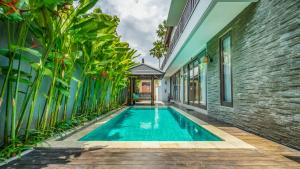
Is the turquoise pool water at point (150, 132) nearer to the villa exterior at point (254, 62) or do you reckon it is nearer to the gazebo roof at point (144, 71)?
the villa exterior at point (254, 62)

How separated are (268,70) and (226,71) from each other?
2.48 m

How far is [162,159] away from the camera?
8.89 feet

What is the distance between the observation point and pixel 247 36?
484cm

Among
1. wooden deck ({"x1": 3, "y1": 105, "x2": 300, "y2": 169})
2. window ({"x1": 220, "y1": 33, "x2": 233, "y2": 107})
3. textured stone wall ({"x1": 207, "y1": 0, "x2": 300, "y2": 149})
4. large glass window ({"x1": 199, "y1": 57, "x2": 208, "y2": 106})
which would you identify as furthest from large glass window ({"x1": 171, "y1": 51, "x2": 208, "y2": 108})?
wooden deck ({"x1": 3, "y1": 105, "x2": 300, "y2": 169})

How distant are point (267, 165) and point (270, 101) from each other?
5.97ft

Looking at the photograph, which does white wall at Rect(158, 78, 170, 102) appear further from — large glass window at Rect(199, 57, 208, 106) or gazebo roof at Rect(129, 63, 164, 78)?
large glass window at Rect(199, 57, 208, 106)

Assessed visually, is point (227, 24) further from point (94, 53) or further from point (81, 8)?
point (81, 8)

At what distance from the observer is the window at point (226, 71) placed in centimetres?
619

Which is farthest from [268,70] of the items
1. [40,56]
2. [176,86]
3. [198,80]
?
[176,86]

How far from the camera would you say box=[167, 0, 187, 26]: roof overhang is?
479 inches

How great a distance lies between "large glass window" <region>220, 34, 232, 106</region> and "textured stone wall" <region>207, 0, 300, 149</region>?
512mm

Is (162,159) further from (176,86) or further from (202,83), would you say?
(176,86)

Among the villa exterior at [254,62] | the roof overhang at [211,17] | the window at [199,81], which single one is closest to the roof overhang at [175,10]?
the window at [199,81]

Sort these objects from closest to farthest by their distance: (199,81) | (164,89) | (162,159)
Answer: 1. (162,159)
2. (199,81)
3. (164,89)
